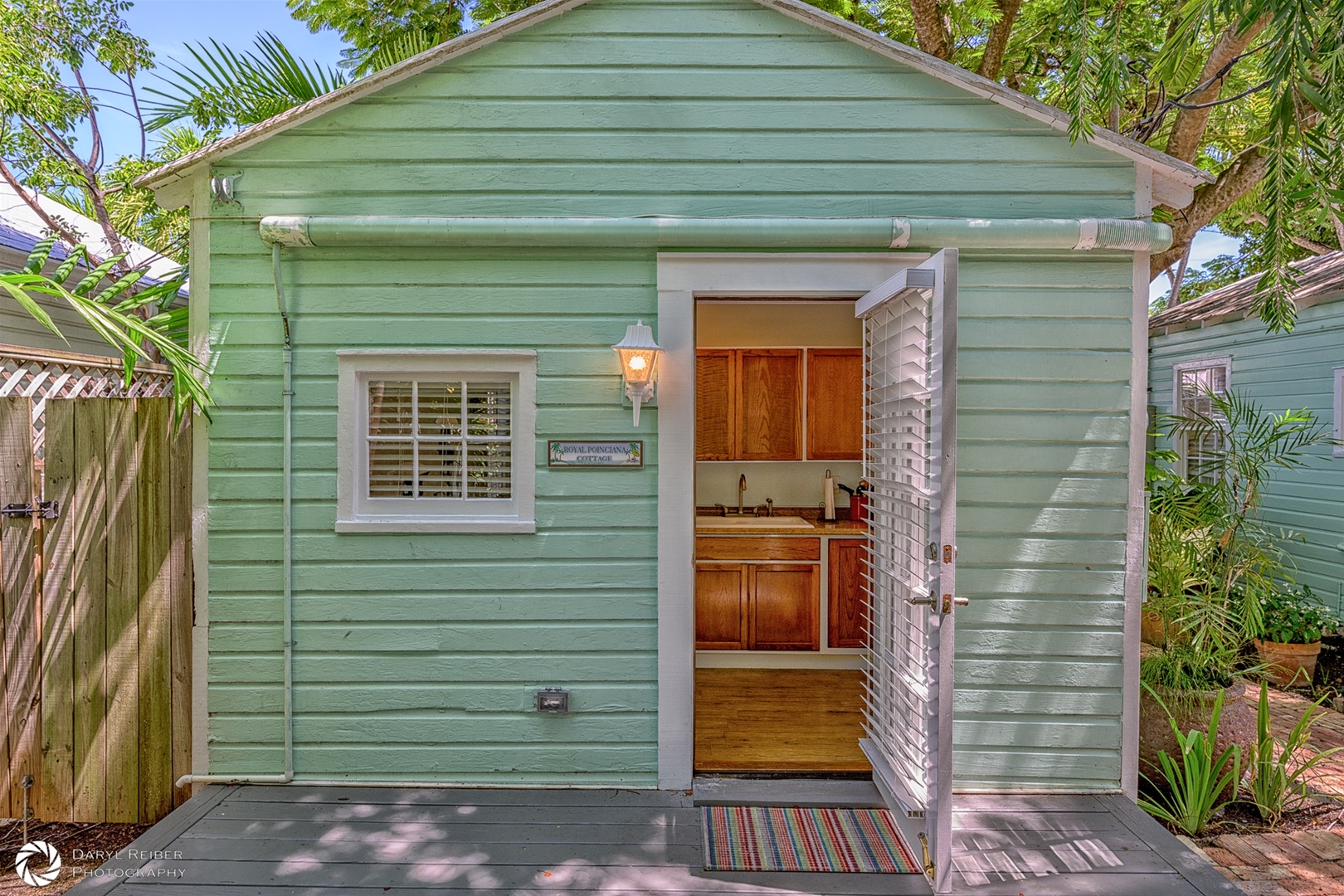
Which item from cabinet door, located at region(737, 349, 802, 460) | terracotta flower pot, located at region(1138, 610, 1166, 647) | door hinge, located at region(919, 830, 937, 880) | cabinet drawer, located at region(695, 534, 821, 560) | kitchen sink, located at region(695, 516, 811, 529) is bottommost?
door hinge, located at region(919, 830, 937, 880)

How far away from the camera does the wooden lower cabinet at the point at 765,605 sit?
4.73 metres

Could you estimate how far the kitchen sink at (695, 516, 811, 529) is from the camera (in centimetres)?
477

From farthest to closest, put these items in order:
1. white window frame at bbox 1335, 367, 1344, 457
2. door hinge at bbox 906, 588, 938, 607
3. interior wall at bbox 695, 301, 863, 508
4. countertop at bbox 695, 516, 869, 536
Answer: white window frame at bbox 1335, 367, 1344, 457
interior wall at bbox 695, 301, 863, 508
countertop at bbox 695, 516, 869, 536
door hinge at bbox 906, 588, 938, 607

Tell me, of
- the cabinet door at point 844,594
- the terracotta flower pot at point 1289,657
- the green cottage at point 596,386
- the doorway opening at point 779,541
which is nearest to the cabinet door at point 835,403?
the doorway opening at point 779,541

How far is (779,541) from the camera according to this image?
472 centimetres

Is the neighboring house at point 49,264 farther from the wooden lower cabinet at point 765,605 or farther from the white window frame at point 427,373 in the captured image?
the wooden lower cabinet at point 765,605

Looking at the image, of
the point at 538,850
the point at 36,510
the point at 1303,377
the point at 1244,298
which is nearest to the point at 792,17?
the point at 538,850

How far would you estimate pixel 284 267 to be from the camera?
3178 mm

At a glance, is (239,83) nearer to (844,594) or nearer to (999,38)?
(844,594)

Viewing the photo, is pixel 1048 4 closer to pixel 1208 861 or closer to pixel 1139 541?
pixel 1139 541

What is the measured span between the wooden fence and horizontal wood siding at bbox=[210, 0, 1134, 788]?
0.20 metres

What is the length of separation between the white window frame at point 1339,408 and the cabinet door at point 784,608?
4.34 metres

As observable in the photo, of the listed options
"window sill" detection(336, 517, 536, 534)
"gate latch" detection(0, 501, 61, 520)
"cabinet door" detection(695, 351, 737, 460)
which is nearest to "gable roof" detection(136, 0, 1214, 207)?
"gate latch" detection(0, 501, 61, 520)

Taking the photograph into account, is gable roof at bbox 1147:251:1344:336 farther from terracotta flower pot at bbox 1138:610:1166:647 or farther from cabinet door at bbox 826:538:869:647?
cabinet door at bbox 826:538:869:647
